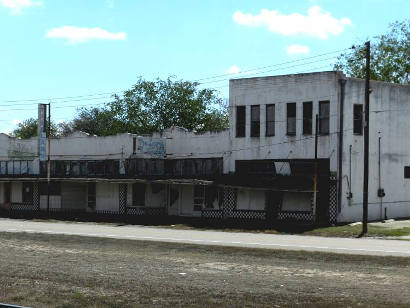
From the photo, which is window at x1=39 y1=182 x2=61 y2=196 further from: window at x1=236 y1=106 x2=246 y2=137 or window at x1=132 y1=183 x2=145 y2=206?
window at x1=236 y1=106 x2=246 y2=137

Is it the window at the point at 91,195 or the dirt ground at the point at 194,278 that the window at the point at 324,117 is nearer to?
the dirt ground at the point at 194,278

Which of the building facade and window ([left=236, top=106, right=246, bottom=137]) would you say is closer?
the building facade

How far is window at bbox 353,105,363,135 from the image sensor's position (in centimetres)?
3916

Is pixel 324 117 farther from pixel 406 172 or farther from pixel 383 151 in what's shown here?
pixel 406 172

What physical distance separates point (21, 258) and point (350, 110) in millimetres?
23489

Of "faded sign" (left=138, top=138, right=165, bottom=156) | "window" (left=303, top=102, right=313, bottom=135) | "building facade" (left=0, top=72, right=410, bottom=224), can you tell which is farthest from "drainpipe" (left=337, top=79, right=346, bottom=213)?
"faded sign" (left=138, top=138, right=165, bottom=156)

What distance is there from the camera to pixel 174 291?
14242 millimetres

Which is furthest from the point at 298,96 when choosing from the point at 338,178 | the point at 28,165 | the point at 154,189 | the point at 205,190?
the point at 28,165

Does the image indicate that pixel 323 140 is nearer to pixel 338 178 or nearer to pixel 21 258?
pixel 338 178

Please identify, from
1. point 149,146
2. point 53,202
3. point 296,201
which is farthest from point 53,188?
point 296,201

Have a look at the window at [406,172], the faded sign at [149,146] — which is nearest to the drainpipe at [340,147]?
the window at [406,172]

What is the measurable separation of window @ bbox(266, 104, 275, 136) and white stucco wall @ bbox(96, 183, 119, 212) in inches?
553

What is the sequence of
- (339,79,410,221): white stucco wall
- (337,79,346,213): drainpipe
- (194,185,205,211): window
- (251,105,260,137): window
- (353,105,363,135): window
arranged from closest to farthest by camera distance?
1. (337,79,346,213): drainpipe
2. (339,79,410,221): white stucco wall
3. (353,105,363,135): window
4. (251,105,260,137): window
5. (194,185,205,211): window

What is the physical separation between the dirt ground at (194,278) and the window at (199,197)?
20.4m
